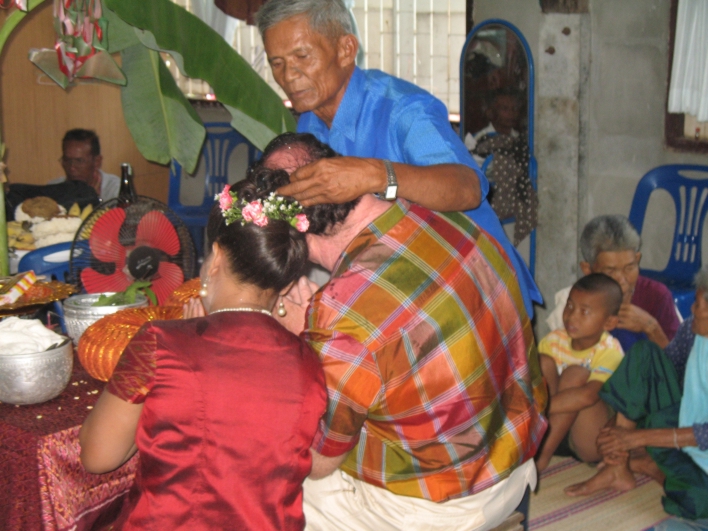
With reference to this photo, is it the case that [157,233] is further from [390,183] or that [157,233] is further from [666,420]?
[666,420]

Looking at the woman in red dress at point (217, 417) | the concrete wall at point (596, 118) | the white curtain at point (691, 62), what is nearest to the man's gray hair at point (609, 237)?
the concrete wall at point (596, 118)

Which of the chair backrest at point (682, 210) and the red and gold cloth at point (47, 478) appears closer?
the red and gold cloth at point (47, 478)

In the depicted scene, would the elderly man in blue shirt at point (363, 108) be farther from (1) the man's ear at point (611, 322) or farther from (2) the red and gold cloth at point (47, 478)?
(1) the man's ear at point (611, 322)

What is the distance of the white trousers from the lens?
1.45 metres

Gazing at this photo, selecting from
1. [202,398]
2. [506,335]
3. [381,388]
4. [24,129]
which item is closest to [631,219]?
[506,335]

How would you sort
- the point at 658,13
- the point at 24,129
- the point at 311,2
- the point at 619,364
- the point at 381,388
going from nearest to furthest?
the point at 381,388 → the point at 311,2 → the point at 619,364 → the point at 658,13 → the point at 24,129

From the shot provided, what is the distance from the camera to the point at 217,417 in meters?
1.21

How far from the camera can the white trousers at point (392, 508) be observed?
145 cm

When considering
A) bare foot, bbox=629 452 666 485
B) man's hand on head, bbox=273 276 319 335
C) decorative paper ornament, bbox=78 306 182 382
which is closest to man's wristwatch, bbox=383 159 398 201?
man's hand on head, bbox=273 276 319 335

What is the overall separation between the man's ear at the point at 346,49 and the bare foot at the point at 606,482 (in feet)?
6.62

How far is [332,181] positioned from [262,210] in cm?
14

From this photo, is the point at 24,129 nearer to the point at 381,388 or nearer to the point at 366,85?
the point at 366,85

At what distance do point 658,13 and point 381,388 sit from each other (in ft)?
10.5

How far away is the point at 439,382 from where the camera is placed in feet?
4.49
